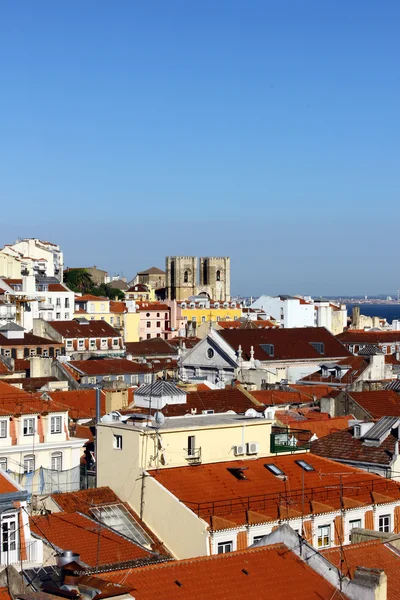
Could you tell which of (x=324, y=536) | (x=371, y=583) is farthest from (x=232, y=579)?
(x=324, y=536)

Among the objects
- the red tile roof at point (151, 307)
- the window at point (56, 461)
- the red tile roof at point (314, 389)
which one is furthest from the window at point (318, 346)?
the red tile roof at point (151, 307)

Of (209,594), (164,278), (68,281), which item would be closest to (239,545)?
(209,594)

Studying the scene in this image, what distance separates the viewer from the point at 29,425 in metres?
34.9

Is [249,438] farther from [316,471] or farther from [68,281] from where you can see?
[68,281]

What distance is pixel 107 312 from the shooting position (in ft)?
396

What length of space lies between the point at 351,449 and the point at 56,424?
9.00 meters

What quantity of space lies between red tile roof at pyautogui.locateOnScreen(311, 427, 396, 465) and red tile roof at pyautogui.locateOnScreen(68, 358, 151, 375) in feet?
116

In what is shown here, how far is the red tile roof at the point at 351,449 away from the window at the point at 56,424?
768 cm

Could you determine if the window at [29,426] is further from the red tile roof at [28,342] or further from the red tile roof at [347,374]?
the red tile roof at [28,342]

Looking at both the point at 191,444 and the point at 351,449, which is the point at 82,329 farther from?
the point at 191,444

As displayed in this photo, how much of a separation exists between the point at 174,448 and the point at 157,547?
12.1 feet

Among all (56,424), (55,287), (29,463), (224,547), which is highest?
(55,287)

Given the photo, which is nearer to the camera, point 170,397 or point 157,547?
point 157,547

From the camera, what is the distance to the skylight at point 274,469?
28.7m
